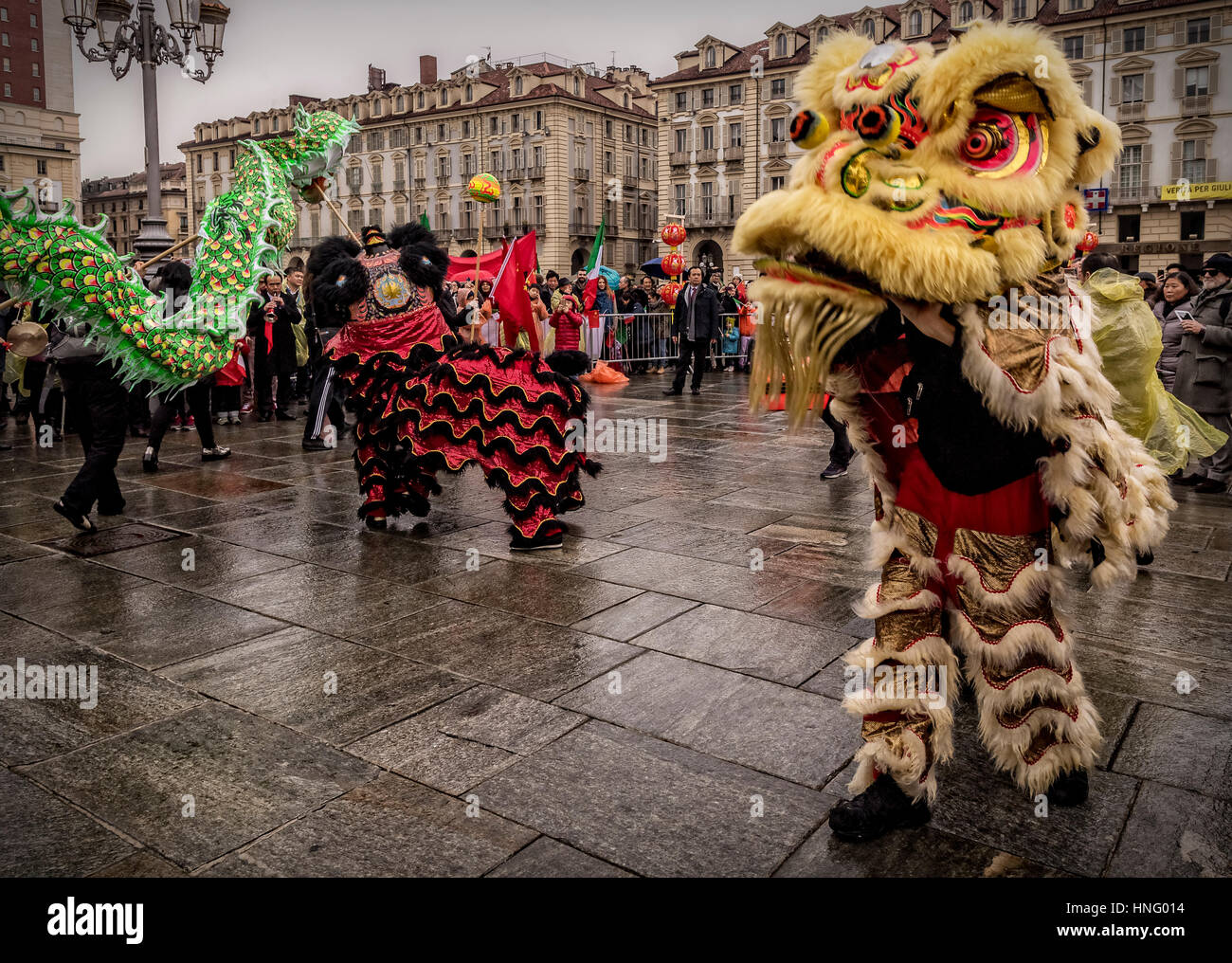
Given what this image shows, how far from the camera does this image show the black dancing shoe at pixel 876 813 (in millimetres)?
2719

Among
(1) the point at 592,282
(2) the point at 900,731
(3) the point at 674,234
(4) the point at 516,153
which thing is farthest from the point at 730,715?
(4) the point at 516,153

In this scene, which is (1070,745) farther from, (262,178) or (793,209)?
(262,178)

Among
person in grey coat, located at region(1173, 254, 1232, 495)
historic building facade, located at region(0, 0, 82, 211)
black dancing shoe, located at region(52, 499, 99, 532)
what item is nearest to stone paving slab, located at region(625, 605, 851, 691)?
black dancing shoe, located at region(52, 499, 99, 532)

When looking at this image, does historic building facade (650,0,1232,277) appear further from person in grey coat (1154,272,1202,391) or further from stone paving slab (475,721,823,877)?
stone paving slab (475,721,823,877)

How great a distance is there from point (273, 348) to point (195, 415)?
378 centimetres

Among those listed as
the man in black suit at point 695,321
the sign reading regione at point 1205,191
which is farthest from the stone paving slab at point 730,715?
the sign reading regione at point 1205,191

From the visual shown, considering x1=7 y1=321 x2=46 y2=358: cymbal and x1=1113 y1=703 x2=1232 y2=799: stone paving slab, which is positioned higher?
x1=7 y1=321 x2=46 y2=358: cymbal

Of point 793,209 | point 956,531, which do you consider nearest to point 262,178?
point 793,209

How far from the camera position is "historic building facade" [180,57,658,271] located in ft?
194

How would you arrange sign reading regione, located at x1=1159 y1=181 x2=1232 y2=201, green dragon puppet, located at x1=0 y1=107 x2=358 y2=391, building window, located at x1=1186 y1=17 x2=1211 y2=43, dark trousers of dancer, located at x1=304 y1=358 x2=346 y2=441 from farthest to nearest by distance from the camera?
building window, located at x1=1186 y1=17 x2=1211 y2=43
sign reading regione, located at x1=1159 y1=181 x2=1232 y2=201
dark trousers of dancer, located at x1=304 y1=358 x2=346 y2=441
green dragon puppet, located at x1=0 y1=107 x2=358 y2=391

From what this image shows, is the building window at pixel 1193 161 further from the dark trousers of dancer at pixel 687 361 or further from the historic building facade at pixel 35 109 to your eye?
the historic building facade at pixel 35 109

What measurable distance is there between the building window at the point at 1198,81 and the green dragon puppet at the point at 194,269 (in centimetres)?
4315

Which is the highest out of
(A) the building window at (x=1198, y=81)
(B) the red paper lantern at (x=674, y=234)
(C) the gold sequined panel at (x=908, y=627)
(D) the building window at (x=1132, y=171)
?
(A) the building window at (x=1198, y=81)

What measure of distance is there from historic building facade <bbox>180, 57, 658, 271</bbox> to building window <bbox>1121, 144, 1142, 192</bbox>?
27601 mm
